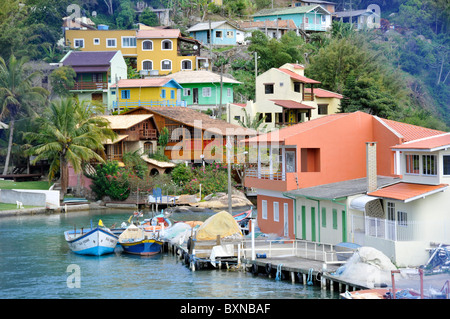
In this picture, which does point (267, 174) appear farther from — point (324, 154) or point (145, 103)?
point (145, 103)

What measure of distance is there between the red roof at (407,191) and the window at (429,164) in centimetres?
60

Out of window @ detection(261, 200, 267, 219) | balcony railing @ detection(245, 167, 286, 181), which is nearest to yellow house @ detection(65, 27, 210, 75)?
balcony railing @ detection(245, 167, 286, 181)

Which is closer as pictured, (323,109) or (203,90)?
(323,109)

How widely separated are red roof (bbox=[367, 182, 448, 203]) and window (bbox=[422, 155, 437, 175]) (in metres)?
0.60

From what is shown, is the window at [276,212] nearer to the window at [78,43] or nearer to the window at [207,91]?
the window at [207,91]

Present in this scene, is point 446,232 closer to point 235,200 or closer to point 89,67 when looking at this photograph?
point 235,200

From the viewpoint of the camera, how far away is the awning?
108 ft

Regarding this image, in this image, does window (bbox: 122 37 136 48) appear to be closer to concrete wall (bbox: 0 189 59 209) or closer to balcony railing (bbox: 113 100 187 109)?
balcony railing (bbox: 113 100 187 109)

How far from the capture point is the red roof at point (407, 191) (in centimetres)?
3041

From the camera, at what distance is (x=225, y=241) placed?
122 feet

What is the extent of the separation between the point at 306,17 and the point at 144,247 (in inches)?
3100

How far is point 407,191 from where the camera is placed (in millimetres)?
31469

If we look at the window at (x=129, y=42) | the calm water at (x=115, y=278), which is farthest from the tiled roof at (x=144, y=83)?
the calm water at (x=115, y=278)

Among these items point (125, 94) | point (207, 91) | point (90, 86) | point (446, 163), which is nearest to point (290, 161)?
point (446, 163)
